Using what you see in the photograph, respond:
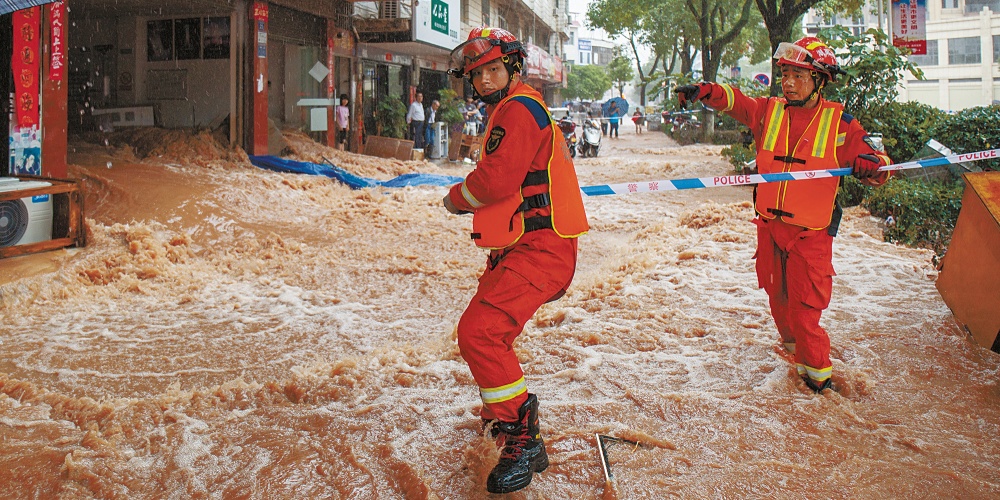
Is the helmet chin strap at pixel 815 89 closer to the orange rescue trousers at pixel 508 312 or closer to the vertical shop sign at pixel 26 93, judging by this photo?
the orange rescue trousers at pixel 508 312

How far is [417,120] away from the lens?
20.5m

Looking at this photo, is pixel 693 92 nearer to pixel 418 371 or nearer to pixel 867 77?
pixel 418 371

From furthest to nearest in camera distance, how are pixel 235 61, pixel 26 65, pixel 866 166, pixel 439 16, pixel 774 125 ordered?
1. pixel 439 16
2. pixel 235 61
3. pixel 26 65
4. pixel 774 125
5. pixel 866 166

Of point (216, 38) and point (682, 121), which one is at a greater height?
point (682, 121)

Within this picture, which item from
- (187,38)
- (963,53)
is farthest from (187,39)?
(963,53)

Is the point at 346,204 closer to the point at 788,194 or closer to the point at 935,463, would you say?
the point at 788,194

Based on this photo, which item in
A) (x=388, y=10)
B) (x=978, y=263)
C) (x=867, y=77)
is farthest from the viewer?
(x=388, y=10)

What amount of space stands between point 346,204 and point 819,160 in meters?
7.78

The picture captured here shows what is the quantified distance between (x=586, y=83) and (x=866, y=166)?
2772 inches

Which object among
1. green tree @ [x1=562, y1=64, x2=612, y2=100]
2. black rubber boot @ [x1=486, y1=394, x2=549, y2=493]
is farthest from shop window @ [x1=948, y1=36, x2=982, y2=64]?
black rubber boot @ [x1=486, y1=394, x2=549, y2=493]

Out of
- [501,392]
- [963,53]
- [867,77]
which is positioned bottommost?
[501,392]

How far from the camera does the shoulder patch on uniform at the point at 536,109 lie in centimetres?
332

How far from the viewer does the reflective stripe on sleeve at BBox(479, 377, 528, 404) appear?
328 cm

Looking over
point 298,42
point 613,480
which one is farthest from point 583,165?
point 613,480
